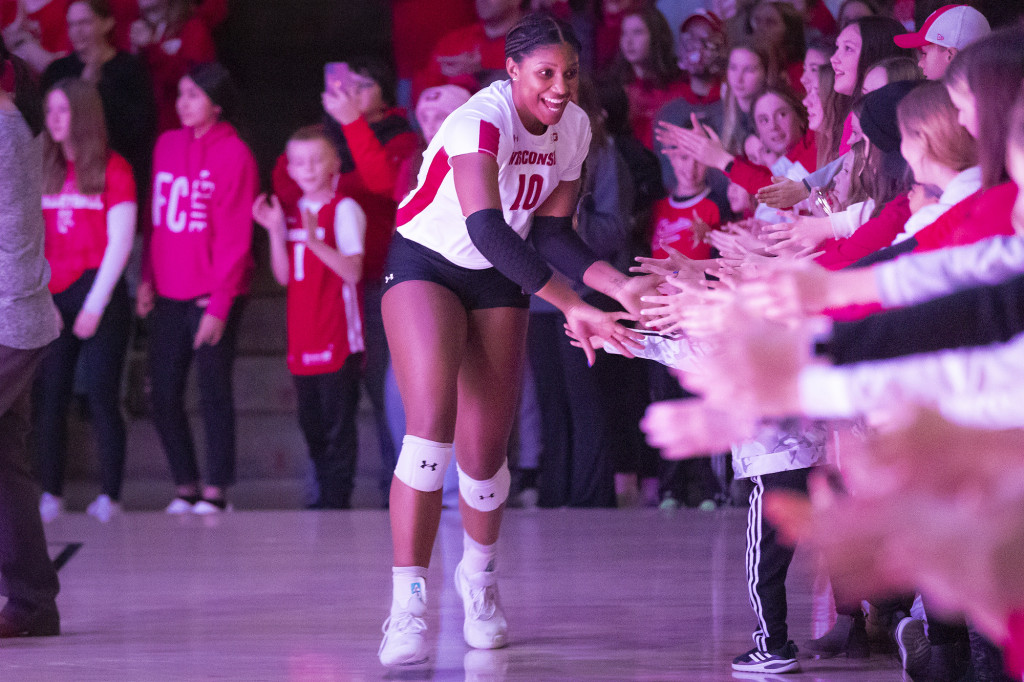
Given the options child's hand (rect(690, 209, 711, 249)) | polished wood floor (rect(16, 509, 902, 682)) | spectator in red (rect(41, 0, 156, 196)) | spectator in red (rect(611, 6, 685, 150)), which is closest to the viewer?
polished wood floor (rect(16, 509, 902, 682))

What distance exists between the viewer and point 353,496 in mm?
4719

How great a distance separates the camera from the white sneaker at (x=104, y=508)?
4.17 m

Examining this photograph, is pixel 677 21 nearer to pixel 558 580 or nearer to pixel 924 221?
pixel 558 580

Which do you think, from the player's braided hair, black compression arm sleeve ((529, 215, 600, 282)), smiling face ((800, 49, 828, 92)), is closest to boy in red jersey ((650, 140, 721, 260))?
smiling face ((800, 49, 828, 92))

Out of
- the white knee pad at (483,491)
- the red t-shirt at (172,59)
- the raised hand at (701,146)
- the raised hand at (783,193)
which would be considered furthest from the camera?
the red t-shirt at (172,59)

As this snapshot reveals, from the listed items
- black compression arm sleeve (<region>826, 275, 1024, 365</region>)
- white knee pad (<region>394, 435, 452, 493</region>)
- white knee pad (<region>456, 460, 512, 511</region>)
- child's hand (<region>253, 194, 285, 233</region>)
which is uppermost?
child's hand (<region>253, 194, 285, 233</region>)

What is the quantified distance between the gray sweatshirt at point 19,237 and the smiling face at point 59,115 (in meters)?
1.82

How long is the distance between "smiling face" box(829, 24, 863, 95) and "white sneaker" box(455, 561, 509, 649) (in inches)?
60.7

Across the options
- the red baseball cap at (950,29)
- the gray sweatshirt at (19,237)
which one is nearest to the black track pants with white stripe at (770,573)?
the red baseball cap at (950,29)

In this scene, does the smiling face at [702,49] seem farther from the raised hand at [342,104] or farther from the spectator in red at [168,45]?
the spectator in red at [168,45]

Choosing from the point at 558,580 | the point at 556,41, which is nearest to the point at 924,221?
the point at 556,41

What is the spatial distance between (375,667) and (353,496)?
233 cm

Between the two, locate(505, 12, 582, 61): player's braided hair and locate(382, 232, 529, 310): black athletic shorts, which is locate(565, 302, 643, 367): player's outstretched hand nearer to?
locate(382, 232, 529, 310): black athletic shorts

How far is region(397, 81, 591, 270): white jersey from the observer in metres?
2.40
